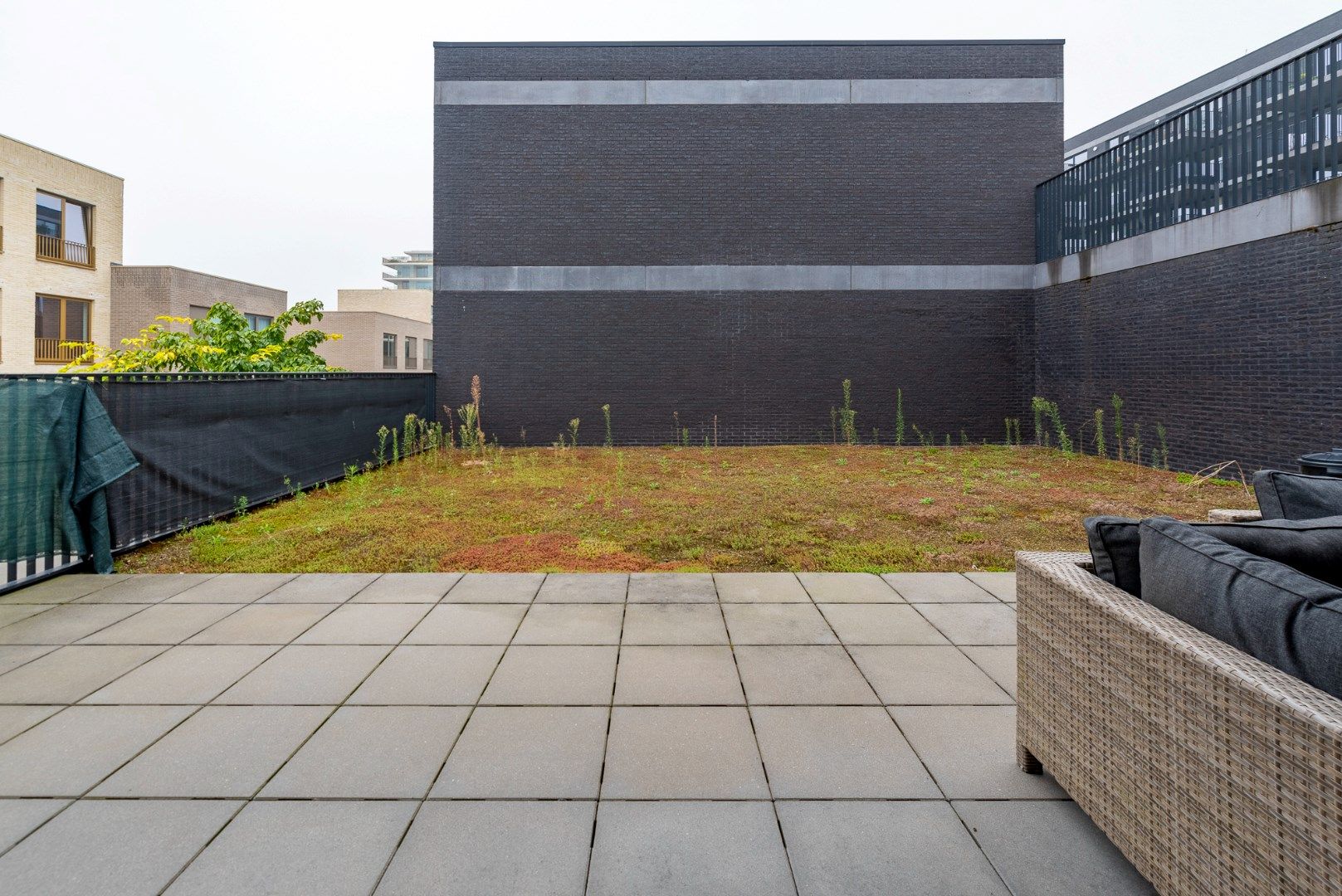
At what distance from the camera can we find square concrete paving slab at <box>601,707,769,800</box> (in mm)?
2258

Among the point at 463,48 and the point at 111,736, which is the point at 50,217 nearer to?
the point at 463,48

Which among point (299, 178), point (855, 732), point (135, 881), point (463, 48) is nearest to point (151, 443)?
point (135, 881)

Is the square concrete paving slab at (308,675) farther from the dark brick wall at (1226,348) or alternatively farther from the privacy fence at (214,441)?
the dark brick wall at (1226,348)

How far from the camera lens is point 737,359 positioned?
13.9 metres

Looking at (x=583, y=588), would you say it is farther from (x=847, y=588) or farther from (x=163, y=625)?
(x=163, y=625)

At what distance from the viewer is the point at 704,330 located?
1388 cm

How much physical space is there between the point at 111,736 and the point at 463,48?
14.6 metres

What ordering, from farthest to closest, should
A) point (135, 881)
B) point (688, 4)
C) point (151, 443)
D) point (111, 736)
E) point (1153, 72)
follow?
point (1153, 72) < point (688, 4) < point (151, 443) < point (111, 736) < point (135, 881)

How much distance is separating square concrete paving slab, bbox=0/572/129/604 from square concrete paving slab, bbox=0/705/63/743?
1.79 metres

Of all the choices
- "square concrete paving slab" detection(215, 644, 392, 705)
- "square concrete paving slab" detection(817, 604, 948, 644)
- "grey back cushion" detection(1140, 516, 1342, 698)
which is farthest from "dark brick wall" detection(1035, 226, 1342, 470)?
"square concrete paving slab" detection(215, 644, 392, 705)

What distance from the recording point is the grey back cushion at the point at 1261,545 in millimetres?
1808

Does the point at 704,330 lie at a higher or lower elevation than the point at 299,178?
lower

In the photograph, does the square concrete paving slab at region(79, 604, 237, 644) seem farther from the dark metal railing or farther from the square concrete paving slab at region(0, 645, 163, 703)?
the dark metal railing

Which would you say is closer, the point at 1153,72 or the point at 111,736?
the point at 111,736
